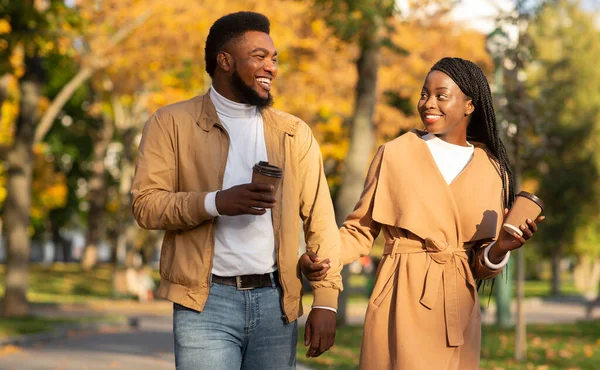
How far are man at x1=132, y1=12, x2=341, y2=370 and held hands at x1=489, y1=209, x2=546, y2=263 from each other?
25.3 inches

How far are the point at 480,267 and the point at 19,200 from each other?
1901 centimetres

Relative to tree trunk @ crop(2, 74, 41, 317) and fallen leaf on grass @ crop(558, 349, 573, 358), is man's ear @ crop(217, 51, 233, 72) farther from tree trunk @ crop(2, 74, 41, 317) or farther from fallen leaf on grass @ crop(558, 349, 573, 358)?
tree trunk @ crop(2, 74, 41, 317)

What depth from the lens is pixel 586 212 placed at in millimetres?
42625

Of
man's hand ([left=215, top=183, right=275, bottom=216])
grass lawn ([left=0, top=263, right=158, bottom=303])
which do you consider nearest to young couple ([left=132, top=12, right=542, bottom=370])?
man's hand ([left=215, top=183, right=275, bottom=216])

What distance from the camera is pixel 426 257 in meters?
4.74

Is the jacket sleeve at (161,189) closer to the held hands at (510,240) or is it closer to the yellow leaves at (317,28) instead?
the held hands at (510,240)

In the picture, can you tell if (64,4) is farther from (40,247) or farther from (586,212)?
(40,247)

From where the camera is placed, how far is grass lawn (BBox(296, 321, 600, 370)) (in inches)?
527

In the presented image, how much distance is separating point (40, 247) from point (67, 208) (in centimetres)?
4948

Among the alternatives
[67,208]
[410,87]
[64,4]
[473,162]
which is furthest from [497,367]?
Result: [67,208]

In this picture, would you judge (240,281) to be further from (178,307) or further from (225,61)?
(225,61)

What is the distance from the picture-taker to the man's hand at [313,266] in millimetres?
4484

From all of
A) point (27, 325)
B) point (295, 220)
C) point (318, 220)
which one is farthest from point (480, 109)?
point (27, 325)

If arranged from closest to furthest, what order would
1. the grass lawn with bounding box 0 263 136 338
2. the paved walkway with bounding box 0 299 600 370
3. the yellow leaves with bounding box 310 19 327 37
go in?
the paved walkway with bounding box 0 299 600 370 < the grass lawn with bounding box 0 263 136 338 < the yellow leaves with bounding box 310 19 327 37
